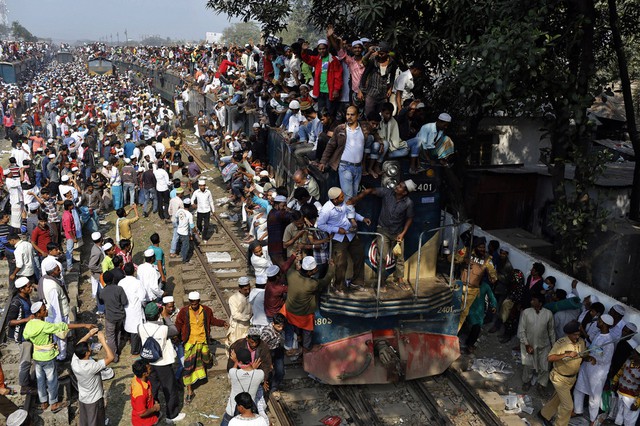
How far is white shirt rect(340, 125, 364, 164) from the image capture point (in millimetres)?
8312

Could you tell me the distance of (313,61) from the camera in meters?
14.0

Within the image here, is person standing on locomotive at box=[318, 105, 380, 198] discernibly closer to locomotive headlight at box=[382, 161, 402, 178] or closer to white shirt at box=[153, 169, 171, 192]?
locomotive headlight at box=[382, 161, 402, 178]

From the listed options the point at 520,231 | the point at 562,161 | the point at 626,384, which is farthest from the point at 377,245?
the point at 520,231

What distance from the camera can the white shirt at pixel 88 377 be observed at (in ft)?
22.3

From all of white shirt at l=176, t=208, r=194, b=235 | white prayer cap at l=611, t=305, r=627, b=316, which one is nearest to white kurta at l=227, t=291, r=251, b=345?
white shirt at l=176, t=208, r=194, b=235

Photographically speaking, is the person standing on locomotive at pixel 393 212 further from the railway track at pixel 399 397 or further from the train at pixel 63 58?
the train at pixel 63 58

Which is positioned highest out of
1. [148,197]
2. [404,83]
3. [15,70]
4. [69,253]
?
[15,70]

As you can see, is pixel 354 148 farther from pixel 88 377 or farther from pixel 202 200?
pixel 202 200

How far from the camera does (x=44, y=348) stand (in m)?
7.73

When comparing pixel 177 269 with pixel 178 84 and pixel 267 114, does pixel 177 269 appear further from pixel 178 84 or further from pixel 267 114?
pixel 178 84

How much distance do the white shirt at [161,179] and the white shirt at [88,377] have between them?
9.37 metres

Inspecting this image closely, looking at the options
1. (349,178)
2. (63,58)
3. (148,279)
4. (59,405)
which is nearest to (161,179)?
(148,279)

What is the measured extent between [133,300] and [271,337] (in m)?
2.56

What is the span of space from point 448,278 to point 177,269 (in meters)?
6.83
